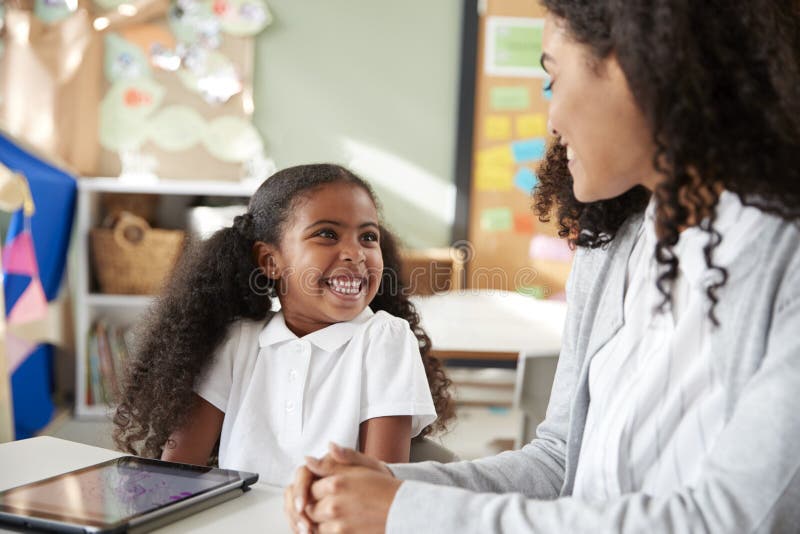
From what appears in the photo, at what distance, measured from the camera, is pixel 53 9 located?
3.83 meters

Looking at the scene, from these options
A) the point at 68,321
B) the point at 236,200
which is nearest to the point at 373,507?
the point at 236,200

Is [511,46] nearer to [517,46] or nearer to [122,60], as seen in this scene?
[517,46]

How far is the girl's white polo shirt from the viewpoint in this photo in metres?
1.41

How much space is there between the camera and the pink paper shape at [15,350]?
3195 mm

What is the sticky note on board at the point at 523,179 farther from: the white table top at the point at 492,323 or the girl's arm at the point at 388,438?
the girl's arm at the point at 388,438

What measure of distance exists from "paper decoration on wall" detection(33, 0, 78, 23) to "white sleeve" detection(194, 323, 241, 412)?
290 cm

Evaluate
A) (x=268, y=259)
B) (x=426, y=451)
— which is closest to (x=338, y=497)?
(x=426, y=451)

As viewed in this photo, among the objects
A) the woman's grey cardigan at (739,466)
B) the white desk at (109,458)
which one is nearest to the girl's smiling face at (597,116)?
the woman's grey cardigan at (739,466)

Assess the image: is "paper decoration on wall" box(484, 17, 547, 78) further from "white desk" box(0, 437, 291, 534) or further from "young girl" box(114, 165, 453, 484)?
"white desk" box(0, 437, 291, 534)

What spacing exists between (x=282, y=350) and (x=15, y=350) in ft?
7.11

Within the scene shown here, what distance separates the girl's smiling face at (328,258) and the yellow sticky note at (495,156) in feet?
8.53

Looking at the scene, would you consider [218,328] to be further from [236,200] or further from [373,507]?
[236,200]

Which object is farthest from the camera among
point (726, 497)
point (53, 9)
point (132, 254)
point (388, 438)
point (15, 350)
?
point (53, 9)

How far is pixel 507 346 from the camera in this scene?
251 cm
